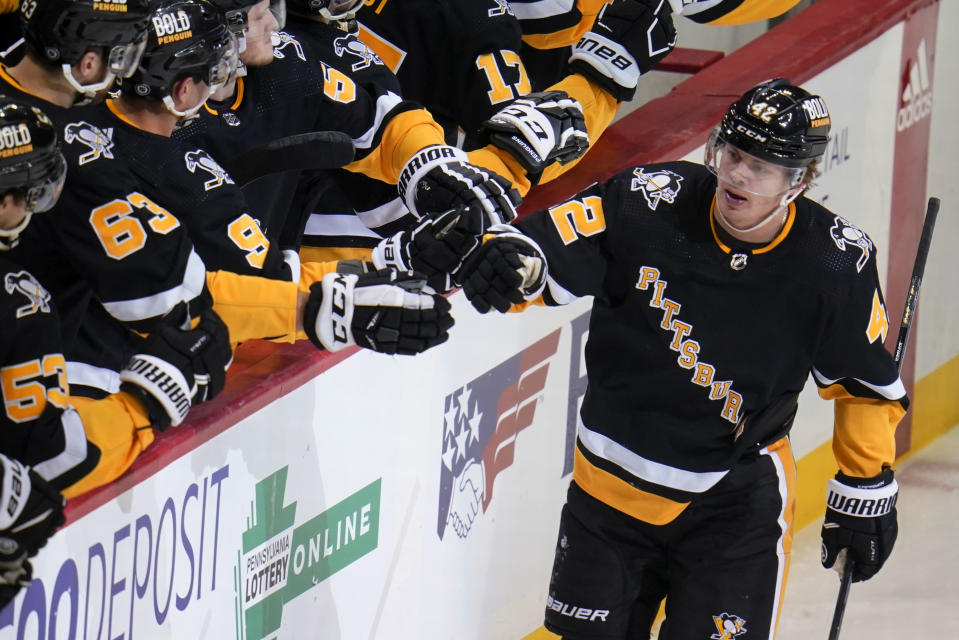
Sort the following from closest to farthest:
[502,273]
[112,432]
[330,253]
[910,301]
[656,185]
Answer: [112,432] → [502,273] → [656,185] → [910,301] → [330,253]

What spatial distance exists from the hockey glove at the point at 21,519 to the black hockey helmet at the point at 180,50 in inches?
33.0

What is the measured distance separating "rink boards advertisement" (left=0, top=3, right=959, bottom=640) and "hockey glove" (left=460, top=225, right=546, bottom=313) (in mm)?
495

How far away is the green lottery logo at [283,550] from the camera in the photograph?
147 inches

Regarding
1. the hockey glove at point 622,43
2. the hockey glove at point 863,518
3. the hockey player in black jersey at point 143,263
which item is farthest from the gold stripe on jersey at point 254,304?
the hockey glove at point 622,43

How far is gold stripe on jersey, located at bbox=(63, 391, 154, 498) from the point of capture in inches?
126

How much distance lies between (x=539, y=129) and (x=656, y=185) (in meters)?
0.55

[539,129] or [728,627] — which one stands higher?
[539,129]

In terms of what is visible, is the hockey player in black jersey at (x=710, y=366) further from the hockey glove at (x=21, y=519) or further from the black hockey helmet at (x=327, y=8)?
the hockey glove at (x=21, y=519)

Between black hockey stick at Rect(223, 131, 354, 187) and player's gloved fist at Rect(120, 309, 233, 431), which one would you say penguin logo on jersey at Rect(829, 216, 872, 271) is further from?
player's gloved fist at Rect(120, 309, 233, 431)

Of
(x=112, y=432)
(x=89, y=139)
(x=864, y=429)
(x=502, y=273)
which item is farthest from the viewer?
(x=864, y=429)

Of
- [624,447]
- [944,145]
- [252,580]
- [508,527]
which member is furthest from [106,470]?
[944,145]

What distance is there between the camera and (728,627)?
3.80 meters

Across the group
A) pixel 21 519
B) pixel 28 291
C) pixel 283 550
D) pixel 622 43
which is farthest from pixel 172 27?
pixel 622 43

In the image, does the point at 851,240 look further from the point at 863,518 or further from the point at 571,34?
the point at 571,34
